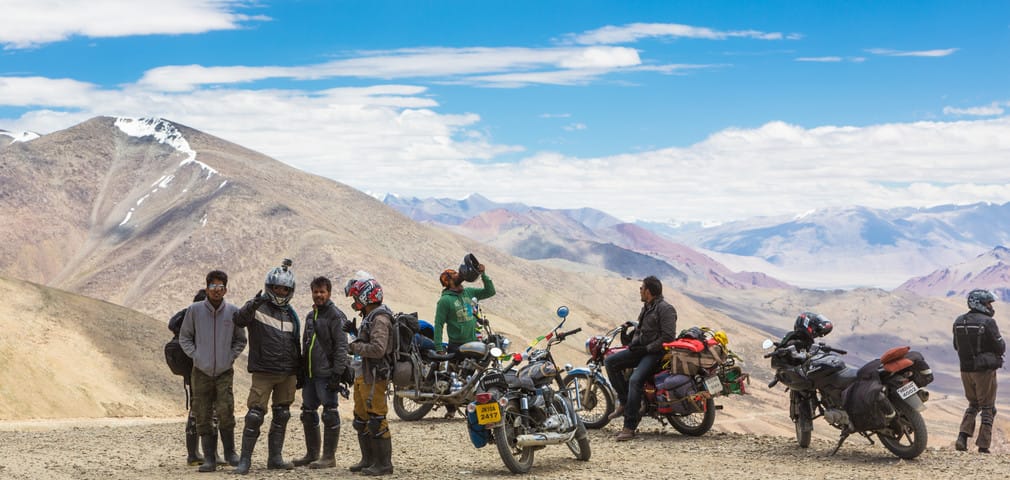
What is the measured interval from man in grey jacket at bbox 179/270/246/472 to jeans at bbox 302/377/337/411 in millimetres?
782

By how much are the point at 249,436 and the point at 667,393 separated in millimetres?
5384

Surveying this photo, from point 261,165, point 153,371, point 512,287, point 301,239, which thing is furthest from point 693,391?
point 261,165

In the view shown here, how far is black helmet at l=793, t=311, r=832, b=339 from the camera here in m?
12.5

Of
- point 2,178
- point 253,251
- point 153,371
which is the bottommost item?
point 153,371

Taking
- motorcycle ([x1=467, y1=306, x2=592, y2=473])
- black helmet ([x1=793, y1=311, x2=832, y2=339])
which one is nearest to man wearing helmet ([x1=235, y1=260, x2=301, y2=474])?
motorcycle ([x1=467, y1=306, x2=592, y2=473])

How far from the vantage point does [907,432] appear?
37.7 ft

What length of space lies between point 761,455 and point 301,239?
78.7 m

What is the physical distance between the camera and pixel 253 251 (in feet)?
288

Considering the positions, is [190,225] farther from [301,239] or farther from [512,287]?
[512,287]

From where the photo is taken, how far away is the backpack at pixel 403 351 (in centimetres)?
1063

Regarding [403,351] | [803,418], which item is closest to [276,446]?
[403,351]

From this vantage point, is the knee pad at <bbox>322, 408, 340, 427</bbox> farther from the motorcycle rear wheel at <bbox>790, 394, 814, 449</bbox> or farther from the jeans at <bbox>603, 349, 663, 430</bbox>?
the motorcycle rear wheel at <bbox>790, 394, 814, 449</bbox>

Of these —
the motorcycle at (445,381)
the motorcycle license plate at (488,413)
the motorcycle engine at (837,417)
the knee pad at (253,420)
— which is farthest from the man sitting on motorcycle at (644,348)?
the knee pad at (253,420)

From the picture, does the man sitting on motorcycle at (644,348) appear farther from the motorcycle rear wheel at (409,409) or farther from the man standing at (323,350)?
the man standing at (323,350)
